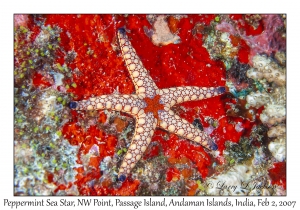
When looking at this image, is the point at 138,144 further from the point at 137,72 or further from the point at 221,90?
the point at 221,90

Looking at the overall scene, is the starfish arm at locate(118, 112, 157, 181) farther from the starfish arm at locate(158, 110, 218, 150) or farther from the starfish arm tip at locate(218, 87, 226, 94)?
the starfish arm tip at locate(218, 87, 226, 94)

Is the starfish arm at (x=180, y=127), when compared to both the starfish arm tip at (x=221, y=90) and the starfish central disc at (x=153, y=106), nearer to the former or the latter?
the starfish central disc at (x=153, y=106)

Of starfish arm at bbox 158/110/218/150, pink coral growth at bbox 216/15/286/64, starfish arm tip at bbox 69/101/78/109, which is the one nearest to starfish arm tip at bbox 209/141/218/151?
starfish arm at bbox 158/110/218/150

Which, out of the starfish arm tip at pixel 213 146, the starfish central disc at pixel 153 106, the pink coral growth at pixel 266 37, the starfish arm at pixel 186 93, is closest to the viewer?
the starfish central disc at pixel 153 106

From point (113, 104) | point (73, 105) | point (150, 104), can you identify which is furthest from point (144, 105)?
point (73, 105)

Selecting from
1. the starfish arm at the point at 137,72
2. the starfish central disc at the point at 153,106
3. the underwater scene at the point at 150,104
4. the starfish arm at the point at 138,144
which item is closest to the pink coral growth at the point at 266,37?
the underwater scene at the point at 150,104
